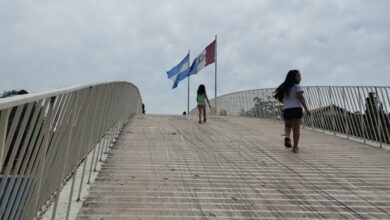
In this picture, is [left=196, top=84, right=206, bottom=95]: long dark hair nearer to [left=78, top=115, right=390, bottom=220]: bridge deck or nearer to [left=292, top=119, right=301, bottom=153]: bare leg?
[left=78, top=115, right=390, bottom=220]: bridge deck

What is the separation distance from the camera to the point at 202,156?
8320 millimetres

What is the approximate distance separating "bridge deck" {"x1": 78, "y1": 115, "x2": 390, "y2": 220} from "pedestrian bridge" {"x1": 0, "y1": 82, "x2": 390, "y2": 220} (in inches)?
0.5

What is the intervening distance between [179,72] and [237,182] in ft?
95.8

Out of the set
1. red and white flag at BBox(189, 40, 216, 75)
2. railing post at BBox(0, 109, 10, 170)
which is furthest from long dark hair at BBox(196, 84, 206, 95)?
railing post at BBox(0, 109, 10, 170)

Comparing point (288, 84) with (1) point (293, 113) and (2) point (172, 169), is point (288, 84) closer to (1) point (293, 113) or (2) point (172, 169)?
(1) point (293, 113)

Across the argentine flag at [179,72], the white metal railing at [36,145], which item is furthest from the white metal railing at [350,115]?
the argentine flag at [179,72]

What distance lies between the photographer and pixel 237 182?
6355 mm

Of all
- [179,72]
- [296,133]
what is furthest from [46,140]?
[179,72]

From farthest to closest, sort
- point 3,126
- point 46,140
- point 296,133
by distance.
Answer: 1. point 296,133
2. point 46,140
3. point 3,126

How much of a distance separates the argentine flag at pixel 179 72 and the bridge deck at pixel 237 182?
2425 cm

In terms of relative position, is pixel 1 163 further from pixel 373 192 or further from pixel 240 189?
pixel 373 192

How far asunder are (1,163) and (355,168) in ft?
21.1

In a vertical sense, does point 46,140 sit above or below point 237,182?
above

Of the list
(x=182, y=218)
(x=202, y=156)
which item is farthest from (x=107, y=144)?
(x=182, y=218)
